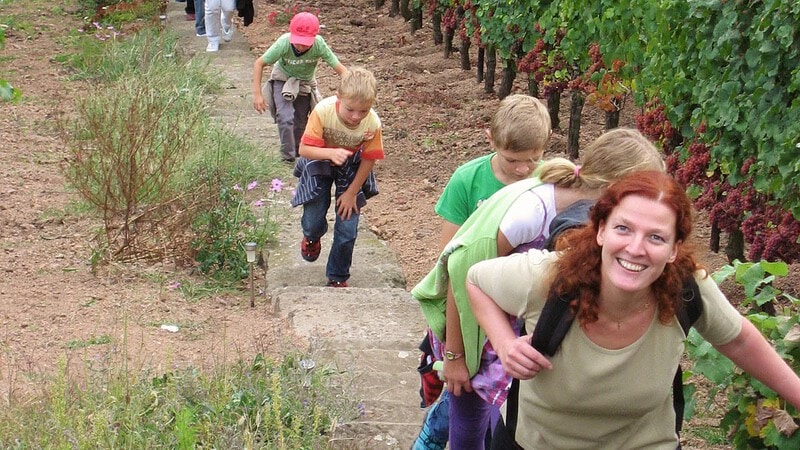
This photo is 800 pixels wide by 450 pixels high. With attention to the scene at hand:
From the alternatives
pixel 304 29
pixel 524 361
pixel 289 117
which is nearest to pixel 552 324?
pixel 524 361

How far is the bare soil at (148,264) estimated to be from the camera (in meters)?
5.52

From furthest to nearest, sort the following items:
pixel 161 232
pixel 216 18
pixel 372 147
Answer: pixel 216 18 → pixel 161 232 → pixel 372 147

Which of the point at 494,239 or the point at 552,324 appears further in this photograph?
the point at 494,239

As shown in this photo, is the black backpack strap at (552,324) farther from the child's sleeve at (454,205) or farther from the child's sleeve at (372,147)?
the child's sleeve at (372,147)

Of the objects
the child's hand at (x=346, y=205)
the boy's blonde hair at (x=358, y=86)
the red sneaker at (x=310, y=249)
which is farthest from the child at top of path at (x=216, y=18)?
the boy's blonde hair at (x=358, y=86)

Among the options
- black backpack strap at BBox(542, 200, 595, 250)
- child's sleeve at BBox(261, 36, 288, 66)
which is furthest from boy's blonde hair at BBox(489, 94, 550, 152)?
child's sleeve at BBox(261, 36, 288, 66)

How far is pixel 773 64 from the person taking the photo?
553cm

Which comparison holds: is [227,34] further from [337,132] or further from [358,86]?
[358,86]

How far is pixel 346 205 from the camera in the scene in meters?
6.43

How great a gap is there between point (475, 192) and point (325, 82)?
8.59 meters

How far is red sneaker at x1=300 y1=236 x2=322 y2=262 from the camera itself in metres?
6.77

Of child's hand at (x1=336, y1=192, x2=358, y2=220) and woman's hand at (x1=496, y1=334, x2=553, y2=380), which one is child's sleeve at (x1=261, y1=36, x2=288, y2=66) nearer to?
child's hand at (x1=336, y1=192, x2=358, y2=220)

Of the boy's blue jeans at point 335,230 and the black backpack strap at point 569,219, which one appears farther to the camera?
the boy's blue jeans at point 335,230

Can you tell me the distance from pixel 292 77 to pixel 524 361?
615 cm
